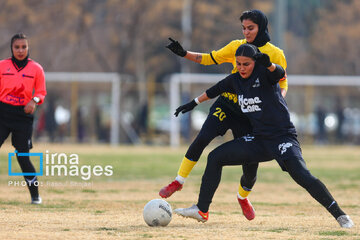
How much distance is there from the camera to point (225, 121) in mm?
8570

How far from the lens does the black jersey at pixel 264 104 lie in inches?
314

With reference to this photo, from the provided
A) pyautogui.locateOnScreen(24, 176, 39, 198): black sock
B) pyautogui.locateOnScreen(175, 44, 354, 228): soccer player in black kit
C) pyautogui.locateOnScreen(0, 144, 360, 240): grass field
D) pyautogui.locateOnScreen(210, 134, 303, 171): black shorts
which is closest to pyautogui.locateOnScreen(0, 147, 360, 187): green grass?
pyautogui.locateOnScreen(0, 144, 360, 240): grass field

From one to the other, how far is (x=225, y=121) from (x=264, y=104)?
2.37 feet

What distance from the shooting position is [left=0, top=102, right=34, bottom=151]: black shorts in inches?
399

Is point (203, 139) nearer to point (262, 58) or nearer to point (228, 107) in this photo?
point (228, 107)

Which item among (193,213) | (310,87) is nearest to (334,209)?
(193,213)

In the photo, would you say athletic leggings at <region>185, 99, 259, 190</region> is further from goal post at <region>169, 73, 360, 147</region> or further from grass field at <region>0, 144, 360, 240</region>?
goal post at <region>169, 73, 360, 147</region>

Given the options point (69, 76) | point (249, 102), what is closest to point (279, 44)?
point (69, 76)

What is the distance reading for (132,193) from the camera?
41.5 ft

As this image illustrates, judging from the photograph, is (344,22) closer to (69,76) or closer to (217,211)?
(69,76)

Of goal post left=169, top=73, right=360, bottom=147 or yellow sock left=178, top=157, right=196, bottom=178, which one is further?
goal post left=169, top=73, right=360, bottom=147

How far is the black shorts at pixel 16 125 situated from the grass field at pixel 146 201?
34.2 inches

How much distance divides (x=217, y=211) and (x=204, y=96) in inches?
82.6

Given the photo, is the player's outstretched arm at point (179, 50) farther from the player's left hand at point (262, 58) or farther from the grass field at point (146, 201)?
the grass field at point (146, 201)
